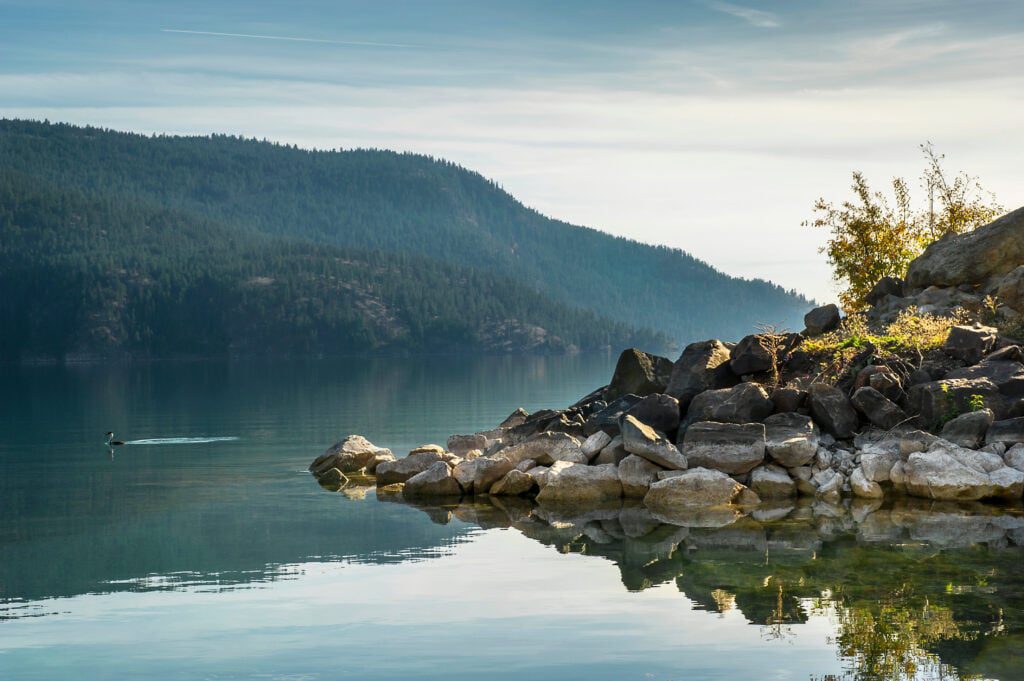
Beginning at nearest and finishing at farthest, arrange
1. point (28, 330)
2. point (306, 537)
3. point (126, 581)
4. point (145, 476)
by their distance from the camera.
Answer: point (126, 581) < point (306, 537) < point (145, 476) < point (28, 330)

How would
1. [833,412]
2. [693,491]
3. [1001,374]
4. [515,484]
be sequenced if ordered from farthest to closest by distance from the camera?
[833,412] < [515,484] < [1001,374] < [693,491]

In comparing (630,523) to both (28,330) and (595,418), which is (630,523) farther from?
(28,330)

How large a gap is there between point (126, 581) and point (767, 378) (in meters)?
16.8

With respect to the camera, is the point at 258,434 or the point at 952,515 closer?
the point at 952,515

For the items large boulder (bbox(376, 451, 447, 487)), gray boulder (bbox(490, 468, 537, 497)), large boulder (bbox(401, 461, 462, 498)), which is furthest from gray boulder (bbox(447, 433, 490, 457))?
gray boulder (bbox(490, 468, 537, 497))

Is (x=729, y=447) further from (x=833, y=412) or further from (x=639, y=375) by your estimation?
(x=639, y=375)

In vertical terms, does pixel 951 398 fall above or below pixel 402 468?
above

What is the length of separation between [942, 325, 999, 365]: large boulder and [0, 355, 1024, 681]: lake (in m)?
6.04

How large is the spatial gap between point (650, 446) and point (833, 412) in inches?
168

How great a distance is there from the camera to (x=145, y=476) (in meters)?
30.6

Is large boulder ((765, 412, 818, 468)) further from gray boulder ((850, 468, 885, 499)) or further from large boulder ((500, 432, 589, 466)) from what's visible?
large boulder ((500, 432, 589, 466))

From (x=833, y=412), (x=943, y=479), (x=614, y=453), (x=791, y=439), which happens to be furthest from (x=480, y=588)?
(x=833, y=412)

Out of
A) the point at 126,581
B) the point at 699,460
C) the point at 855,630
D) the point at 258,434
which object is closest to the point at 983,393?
the point at 699,460

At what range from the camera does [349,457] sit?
98.9 feet
